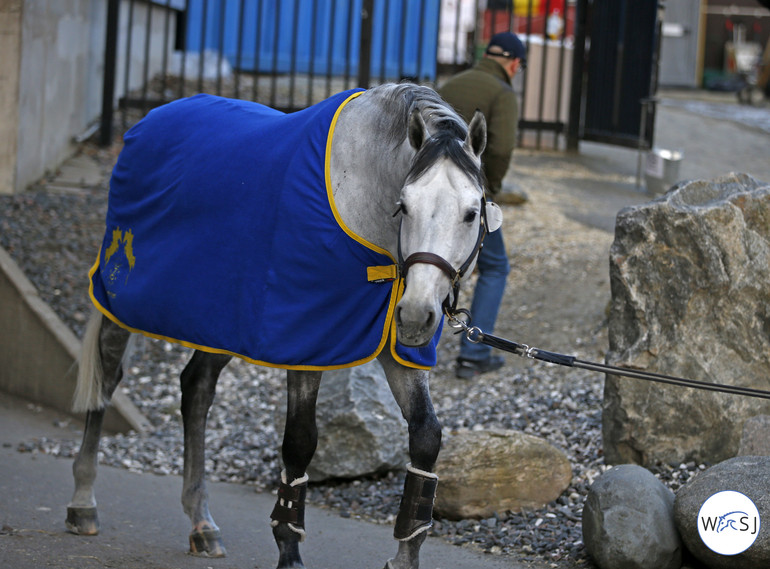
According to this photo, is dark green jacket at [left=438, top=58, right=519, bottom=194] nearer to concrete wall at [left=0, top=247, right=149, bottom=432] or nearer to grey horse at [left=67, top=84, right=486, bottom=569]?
grey horse at [left=67, top=84, right=486, bottom=569]

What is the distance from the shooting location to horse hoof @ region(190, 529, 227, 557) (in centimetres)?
397

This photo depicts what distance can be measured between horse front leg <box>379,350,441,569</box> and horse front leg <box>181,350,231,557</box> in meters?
1.06

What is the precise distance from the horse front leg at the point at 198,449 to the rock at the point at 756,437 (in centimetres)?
217

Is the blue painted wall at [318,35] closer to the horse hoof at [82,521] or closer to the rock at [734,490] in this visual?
the horse hoof at [82,521]

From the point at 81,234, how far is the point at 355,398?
3277mm

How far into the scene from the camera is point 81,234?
7184 millimetres

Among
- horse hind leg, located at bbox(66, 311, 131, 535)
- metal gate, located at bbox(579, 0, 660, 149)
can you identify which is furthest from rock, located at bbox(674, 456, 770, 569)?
metal gate, located at bbox(579, 0, 660, 149)

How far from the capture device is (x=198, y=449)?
4.20 m

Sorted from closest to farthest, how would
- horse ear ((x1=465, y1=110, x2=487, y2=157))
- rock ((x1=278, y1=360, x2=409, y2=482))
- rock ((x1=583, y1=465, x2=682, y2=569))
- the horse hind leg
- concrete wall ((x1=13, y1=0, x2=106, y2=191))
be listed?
horse ear ((x1=465, y1=110, x2=487, y2=157))
rock ((x1=583, y1=465, x2=682, y2=569))
the horse hind leg
rock ((x1=278, y1=360, x2=409, y2=482))
concrete wall ((x1=13, y1=0, x2=106, y2=191))

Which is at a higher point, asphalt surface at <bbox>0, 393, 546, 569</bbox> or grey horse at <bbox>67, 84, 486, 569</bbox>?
grey horse at <bbox>67, 84, 486, 569</bbox>

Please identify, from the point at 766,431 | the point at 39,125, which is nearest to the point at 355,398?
the point at 766,431

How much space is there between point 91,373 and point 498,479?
1809 millimetres

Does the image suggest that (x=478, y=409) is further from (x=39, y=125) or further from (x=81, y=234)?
(x=39, y=125)

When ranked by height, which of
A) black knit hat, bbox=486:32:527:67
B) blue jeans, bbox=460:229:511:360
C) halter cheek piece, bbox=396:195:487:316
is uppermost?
black knit hat, bbox=486:32:527:67
